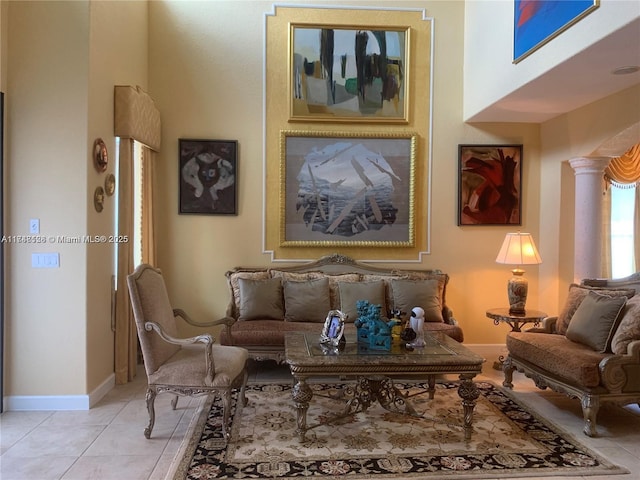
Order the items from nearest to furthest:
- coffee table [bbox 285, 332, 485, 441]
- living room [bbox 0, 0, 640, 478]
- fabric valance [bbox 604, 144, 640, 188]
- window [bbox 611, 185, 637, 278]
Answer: coffee table [bbox 285, 332, 485, 441], living room [bbox 0, 0, 640, 478], fabric valance [bbox 604, 144, 640, 188], window [bbox 611, 185, 637, 278]

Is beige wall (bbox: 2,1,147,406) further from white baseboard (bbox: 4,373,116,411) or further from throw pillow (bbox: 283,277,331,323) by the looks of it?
throw pillow (bbox: 283,277,331,323)

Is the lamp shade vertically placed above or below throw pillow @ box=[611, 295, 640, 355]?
above

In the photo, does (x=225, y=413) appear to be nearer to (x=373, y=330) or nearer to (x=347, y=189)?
(x=373, y=330)

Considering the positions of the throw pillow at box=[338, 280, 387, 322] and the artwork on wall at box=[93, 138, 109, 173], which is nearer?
the artwork on wall at box=[93, 138, 109, 173]

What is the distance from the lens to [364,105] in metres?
5.36

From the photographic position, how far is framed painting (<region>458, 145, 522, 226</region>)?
545 centimetres

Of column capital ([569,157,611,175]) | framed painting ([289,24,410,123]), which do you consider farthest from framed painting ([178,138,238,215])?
column capital ([569,157,611,175])

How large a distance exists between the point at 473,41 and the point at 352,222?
7.65 feet

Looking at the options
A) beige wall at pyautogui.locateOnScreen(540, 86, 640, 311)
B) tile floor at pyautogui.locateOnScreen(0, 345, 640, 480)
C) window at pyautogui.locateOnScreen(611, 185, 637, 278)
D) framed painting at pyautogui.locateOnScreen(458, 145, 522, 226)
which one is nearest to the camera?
tile floor at pyautogui.locateOnScreen(0, 345, 640, 480)

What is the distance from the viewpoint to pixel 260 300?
480cm

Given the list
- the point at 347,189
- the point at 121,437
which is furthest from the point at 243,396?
the point at 347,189

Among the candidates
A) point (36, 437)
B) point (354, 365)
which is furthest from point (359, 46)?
point (36, 437)

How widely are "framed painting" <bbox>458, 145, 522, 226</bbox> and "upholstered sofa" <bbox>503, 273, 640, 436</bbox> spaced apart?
1317 millimetres

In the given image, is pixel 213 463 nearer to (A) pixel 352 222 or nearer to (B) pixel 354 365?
(B) pixel 354 365
